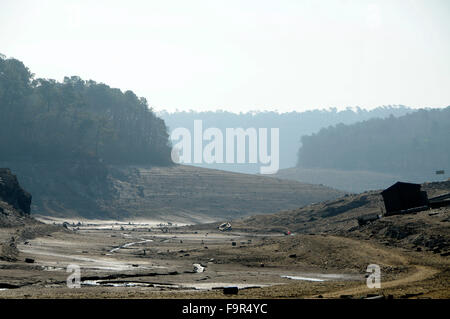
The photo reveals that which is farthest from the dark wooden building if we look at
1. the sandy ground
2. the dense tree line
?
the dense tree line

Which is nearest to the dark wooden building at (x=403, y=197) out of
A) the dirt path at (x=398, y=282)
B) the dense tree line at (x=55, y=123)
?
the dirt path at (x=398, y=282)

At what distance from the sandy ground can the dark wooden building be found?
10.8 m

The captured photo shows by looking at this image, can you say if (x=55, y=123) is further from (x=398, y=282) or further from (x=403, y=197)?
(x=398, y=282)

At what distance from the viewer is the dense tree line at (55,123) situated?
14850 centimetres

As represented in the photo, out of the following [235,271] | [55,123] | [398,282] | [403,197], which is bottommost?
[235,271]

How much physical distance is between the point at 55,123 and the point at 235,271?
122 metres

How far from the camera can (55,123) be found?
154m

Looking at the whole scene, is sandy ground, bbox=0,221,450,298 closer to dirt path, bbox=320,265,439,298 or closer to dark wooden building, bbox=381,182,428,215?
dirt path, bbox=320,265,439,298

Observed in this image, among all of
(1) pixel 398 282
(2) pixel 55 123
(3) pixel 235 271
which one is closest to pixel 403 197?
(3) pixel 235 271
